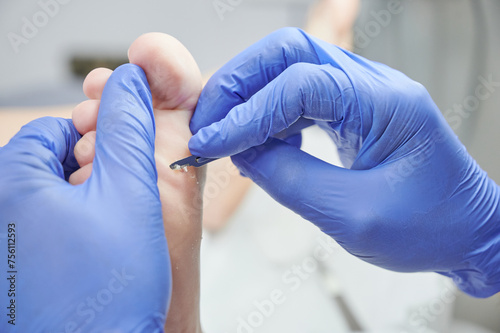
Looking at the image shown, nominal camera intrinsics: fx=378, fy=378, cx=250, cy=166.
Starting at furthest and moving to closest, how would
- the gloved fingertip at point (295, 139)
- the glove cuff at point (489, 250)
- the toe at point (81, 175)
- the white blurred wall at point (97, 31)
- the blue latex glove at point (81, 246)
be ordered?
the white blurred wall at point (97, 31) → the gloved fingertip at point (295, 139) → the glove cuff at point (489, 250) → the toe at point (81, 175) → the blue latex glove at point (81, 246)

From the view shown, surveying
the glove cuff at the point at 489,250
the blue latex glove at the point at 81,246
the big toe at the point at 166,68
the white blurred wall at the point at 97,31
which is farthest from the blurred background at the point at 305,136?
the blue latex glove at the point at 81,246

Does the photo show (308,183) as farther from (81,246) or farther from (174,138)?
(81,246)

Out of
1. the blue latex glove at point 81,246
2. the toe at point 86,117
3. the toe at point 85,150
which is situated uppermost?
the toe at point 86,117

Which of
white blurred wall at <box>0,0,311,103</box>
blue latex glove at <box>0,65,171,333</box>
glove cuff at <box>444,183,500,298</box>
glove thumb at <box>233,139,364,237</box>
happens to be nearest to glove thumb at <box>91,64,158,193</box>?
blue latex glove at <box>0,65,171,333</box>

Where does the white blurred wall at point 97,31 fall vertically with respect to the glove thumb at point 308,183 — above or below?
above

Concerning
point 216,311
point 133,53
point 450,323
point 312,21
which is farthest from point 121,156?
point 450,323

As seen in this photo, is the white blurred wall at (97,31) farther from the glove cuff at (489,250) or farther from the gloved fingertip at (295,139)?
the glove cuff at (489,250)
